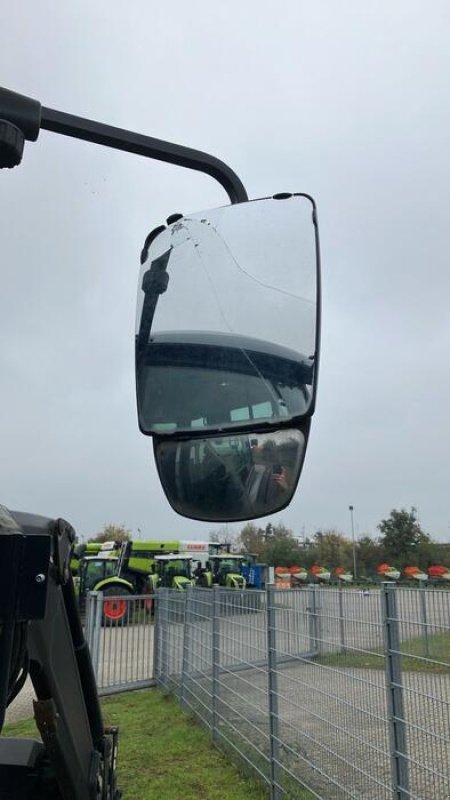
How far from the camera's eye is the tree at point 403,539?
66875mm

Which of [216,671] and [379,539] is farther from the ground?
[379,539]

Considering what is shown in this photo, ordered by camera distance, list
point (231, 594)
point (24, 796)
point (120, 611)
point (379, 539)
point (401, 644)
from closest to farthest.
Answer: point (24, 796), point (401, 644), point (231, 594), point (120, 611), point (379, 539)

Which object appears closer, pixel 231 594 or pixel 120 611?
pixel 231 594

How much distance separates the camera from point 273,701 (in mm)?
5898

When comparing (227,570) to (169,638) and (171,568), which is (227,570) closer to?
(171,568)

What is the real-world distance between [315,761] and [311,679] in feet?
1.90

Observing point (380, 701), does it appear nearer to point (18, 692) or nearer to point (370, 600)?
point (370, 600)

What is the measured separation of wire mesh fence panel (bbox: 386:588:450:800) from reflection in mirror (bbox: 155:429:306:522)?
294cm

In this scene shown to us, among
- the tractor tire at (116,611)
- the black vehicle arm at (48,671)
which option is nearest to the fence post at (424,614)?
the black vehicle arm at (48,671)

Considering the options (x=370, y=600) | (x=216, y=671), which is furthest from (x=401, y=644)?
(x=216, y=671)

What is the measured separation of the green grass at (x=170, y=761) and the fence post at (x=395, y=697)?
2.18m

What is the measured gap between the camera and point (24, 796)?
2.03m

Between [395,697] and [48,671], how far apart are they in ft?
10.6

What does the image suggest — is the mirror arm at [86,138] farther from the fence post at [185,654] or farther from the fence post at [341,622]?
the fence post at [185,654]
